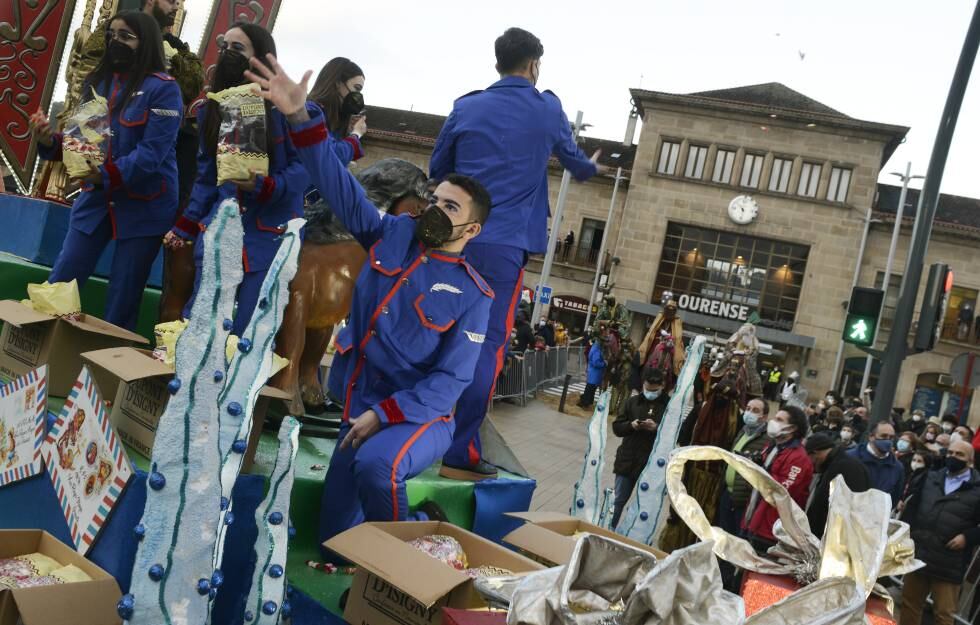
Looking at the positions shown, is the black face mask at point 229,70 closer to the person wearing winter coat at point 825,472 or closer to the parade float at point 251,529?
the parade float at point 251,529

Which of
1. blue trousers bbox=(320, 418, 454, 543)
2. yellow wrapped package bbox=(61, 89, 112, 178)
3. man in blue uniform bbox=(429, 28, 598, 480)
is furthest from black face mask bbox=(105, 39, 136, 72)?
blue trousers bbox=(320, 418, 454, 543)

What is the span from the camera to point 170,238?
4215 mm

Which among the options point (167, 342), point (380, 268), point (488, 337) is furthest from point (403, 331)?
point (167, 342)

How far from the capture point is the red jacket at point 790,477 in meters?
6.23

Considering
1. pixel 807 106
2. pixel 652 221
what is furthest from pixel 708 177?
pixel 807 106

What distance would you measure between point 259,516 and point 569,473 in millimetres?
8669

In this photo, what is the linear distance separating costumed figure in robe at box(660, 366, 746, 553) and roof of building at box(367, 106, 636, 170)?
2785cm

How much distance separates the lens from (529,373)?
18125 mm

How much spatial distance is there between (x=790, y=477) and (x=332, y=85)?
4456 millimetres

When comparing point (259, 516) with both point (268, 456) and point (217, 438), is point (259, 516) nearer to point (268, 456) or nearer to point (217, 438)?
point (217, 438)

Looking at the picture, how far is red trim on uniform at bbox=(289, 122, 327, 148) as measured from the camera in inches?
125

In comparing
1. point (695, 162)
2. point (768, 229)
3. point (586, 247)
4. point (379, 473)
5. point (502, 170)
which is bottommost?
point (379, 473)

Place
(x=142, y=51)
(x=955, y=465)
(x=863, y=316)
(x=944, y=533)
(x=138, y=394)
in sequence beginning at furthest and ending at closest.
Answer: (x=863, y=316) → (x=955, y=465) → (x=944, y=533) → (x=142, y=51) → (x=138, y=394)

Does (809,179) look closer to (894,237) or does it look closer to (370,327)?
(894,237)
